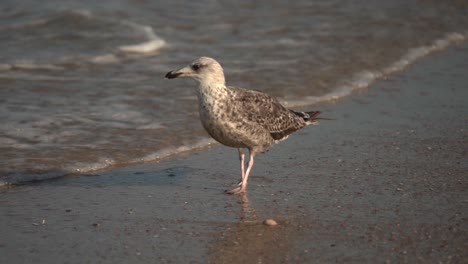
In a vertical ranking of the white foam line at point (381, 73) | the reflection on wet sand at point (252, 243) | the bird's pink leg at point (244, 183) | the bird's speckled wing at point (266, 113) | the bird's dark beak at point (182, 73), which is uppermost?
the bird's dark beak at point (182, 73)

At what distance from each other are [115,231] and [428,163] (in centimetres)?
316

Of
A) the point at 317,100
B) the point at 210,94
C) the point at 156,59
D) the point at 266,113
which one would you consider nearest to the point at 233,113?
the point at 210,94

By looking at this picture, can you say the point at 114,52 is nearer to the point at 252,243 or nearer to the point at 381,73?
the point at 381,73

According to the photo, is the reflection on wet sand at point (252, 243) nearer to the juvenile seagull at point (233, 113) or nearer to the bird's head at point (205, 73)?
the juvenile seagull at point (233, 113)

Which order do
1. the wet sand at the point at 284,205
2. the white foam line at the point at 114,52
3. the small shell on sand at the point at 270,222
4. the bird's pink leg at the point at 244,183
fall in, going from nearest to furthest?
the wet sand at the point at 284,205, the small shell on sand at the point at 270,222, the bird's pink leg at the point at 244,183, the white foam line at the point at 114,52

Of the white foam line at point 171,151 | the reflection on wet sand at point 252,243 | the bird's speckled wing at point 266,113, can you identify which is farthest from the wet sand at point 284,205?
the bird's speckled wing at point 266,113

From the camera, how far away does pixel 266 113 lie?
7.70 m

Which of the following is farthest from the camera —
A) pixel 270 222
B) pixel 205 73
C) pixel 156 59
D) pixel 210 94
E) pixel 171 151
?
pixel 156 59

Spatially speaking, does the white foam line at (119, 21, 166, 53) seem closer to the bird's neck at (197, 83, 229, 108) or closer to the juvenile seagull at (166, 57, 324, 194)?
the juvenile seagull at (166, 57, 324, 194)

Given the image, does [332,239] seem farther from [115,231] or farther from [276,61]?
[276,61]

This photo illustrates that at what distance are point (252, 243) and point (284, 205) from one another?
1.02 m

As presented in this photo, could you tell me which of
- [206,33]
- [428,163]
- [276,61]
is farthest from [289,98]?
[206,33]

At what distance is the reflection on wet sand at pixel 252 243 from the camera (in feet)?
18.2

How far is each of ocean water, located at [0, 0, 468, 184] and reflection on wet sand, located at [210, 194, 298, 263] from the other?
2.15 m
